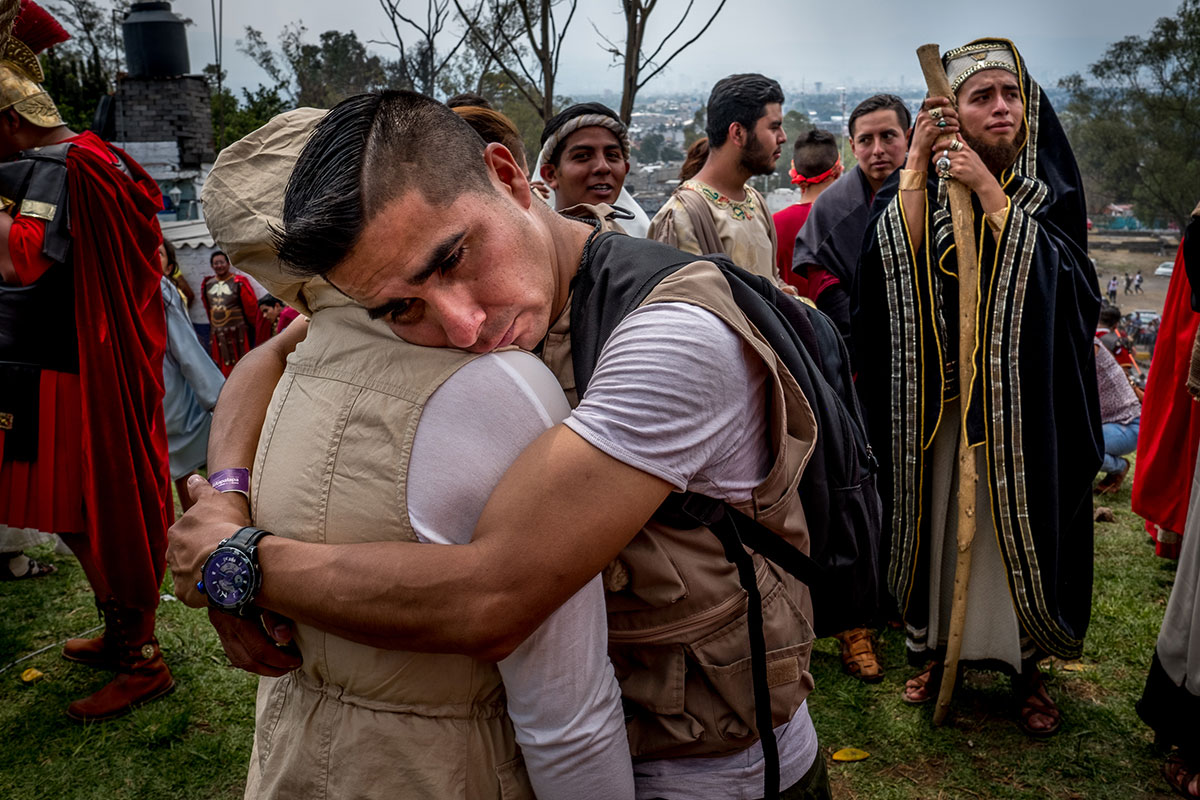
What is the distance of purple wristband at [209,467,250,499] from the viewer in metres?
1.38

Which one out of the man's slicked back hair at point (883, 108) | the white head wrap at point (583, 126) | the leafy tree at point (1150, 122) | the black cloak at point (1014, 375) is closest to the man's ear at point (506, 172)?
the black cloak at point (1014, 375)

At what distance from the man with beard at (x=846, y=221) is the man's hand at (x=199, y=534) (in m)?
3.09

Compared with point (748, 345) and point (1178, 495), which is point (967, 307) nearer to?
point (1178, 495)

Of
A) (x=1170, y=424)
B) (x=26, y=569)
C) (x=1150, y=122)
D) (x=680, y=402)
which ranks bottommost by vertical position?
(x=26, y=569)

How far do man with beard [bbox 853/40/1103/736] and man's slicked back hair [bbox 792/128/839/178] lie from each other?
9.50 ft

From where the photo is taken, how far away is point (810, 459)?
51.5 inches

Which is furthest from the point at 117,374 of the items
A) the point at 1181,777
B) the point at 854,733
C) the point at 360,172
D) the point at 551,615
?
the point at 1181,777

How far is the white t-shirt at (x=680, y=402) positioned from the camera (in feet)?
3.42

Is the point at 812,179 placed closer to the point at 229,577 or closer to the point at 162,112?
the point at 229,577

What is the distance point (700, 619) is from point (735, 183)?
11.6 feet

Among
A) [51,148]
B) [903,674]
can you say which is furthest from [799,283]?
[51,148]

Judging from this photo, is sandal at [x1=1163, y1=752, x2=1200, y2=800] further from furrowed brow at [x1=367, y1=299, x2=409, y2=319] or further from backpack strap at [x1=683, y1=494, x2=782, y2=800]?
furrowed brow at [x1=367, y1=299, x2=409, y2=319]

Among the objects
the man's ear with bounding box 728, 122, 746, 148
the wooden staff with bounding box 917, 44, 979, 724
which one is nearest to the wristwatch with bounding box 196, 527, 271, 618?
the wooden staff with bounding box 917, 44, 979, 724

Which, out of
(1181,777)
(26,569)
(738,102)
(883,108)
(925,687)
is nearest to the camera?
(1181,777)
